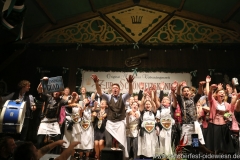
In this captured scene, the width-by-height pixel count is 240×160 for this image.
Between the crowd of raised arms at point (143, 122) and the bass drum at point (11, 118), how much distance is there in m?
0.39

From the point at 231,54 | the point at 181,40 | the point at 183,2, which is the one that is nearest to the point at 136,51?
the point at 181,40

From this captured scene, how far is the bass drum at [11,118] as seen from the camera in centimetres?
440

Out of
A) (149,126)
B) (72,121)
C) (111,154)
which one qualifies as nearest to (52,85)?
(72,121)

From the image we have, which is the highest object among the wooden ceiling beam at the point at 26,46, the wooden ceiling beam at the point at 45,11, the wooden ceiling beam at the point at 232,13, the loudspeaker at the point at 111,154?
the wooden ceiling beam at the point at 45,11

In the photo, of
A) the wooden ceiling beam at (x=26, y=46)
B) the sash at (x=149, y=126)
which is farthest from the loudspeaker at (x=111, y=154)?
the wooden ceiling beam at (x=26, y=46)

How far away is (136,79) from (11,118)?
147 inches

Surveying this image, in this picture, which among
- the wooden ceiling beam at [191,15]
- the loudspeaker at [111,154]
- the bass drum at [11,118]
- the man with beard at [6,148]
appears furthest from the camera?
the wooden ceiling beam at [191,15]

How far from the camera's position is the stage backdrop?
697cm

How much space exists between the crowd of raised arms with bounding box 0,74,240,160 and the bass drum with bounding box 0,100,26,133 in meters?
0.39

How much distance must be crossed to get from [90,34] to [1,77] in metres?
3.14

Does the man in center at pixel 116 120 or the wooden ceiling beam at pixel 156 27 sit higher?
the wooden ceiling beam at pixel 156 27

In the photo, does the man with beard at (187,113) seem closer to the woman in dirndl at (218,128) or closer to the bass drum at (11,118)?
the woman in dirndl at (218,128)

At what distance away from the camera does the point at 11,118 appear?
4.43 m

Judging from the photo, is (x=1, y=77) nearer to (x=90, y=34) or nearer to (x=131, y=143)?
(x=90, y=34)
